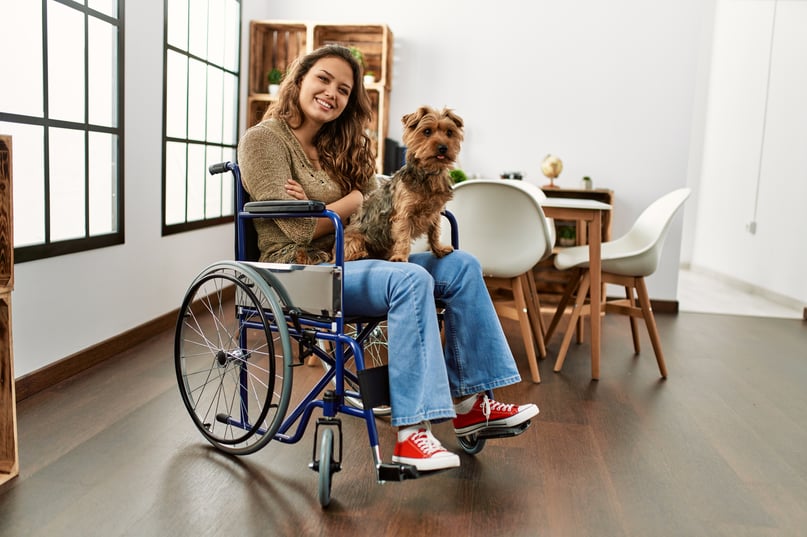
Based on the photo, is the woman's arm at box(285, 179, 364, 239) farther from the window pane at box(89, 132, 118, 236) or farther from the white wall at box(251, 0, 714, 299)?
the white wall at box(251, 0, 714, 299)

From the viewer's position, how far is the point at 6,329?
175 centimetres

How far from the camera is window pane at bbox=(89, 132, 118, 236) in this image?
290 cm

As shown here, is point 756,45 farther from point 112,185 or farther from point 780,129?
point 112,185

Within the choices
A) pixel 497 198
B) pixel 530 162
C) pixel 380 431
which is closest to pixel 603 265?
pixel 497 198

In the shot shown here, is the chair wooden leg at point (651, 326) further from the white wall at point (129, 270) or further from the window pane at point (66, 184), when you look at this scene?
the window pane at point (66, 184)

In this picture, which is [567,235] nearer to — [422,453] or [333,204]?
[333,204]

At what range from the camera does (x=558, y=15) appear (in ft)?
15.8

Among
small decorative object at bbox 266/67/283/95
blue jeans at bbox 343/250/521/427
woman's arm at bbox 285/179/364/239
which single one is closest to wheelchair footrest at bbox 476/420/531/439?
blue jeans at bbox 343/250/521/427

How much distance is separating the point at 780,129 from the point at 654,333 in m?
3.28

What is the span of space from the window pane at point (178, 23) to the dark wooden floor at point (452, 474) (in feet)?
5.37

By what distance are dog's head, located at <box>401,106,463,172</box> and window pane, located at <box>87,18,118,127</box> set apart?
154 cm

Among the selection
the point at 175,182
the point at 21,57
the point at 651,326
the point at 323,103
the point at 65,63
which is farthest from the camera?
the point at 175,182

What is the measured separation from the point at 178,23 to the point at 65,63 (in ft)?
3.48

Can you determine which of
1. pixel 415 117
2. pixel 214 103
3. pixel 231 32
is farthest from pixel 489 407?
pixel 231 32
